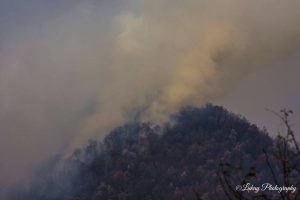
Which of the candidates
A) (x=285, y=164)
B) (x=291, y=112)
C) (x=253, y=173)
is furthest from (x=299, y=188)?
(x=291, y=112)

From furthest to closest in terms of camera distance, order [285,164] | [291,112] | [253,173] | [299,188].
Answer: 1. [291,112]
2. [253,173]
3. [285,164]
4. [299,188]

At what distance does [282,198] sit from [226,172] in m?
1.07

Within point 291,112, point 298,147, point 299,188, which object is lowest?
point 299,188

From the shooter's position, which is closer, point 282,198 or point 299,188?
point 299,188

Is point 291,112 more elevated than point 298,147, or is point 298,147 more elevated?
point 291,112

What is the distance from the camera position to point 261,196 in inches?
351

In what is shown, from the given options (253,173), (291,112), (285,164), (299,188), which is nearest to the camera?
(299,188)

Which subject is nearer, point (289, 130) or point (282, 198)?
point (282, 198)

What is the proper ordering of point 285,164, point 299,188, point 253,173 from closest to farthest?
1. point 299,188
2. point 285,164
3. point 253,173

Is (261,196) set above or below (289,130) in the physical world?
below

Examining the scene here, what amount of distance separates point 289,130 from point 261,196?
1669mm

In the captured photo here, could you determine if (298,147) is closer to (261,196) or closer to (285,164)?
(285,164)

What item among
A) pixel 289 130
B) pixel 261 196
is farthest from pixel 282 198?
pixel 289 130

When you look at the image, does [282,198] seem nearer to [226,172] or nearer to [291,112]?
[226,172]
